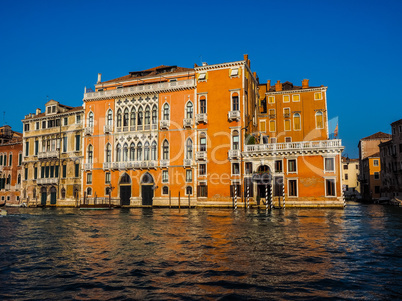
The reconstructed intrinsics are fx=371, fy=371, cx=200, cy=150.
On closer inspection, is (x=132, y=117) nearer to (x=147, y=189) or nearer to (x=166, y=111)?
(x=166, y=111)

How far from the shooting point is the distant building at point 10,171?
2036 inches

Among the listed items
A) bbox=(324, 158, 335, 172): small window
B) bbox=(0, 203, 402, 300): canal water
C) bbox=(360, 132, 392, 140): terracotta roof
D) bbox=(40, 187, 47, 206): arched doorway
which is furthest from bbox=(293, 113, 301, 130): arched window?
bbox=(40, 187, 47, 206): arched doorway

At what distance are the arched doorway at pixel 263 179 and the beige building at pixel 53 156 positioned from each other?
70.6 feet

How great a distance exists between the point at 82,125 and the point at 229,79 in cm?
1897

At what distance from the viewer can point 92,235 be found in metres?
16.4

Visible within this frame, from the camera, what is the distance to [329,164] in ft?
113

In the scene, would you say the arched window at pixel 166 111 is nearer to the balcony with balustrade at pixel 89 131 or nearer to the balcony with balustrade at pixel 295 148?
the balcony with balustrade at pixel 89 131

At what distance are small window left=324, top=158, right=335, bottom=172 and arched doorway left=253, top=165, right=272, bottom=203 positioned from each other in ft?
17.2

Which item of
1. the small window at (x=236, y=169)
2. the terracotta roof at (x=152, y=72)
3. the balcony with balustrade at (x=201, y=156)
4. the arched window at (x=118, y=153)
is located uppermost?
the terracotta roof at (x=152, y=72)

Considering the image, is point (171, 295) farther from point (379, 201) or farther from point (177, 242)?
point (379, 201)

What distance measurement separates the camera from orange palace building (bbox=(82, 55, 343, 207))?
116ft

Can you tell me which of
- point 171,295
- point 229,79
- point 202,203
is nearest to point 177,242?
point 171,295

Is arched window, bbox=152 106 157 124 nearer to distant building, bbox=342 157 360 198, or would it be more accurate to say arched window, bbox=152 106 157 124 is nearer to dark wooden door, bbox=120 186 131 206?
dark wooden door, bbox=120 186 131 206

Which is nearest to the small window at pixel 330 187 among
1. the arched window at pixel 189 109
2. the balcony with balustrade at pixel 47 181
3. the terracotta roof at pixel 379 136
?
the arched window at pixel 189 109
